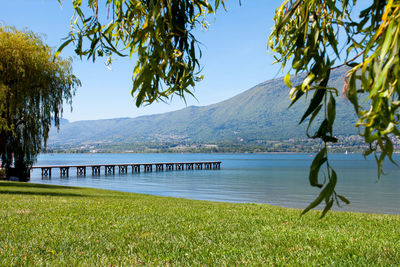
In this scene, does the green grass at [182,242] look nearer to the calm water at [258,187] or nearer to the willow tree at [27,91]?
the willow tree at [27,91]

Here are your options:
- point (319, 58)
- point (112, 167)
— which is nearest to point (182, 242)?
point (319, 58)

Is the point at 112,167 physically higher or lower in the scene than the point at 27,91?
lower

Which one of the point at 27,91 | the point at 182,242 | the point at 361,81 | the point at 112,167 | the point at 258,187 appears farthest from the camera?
the point at 112,167

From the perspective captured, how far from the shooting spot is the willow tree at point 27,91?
20.9 m

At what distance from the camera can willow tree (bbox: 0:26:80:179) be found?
68.4 ft

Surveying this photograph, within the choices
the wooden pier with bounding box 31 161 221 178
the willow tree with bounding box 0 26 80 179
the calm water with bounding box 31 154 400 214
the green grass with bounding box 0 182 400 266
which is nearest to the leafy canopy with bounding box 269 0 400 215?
the green grass with bounding box 0 182 400 266

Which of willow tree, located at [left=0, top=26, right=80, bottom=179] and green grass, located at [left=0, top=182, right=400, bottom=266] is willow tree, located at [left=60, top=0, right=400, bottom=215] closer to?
green grass, located at [left=0, top=182, right=400, bottom=266]

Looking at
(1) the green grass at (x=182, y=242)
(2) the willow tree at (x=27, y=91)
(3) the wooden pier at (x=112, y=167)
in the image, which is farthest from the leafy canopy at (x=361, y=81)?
(3) the wooden pier at (x=112, y=167)

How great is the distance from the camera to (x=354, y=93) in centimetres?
165

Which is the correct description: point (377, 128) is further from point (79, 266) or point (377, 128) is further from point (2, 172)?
point (2, 172)

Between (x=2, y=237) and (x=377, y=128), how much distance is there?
247 inches

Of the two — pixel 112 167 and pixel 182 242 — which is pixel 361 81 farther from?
pixel 112 167

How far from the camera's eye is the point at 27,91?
71.9 feet

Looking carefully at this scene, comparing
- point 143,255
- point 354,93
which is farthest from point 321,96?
point 143,255
